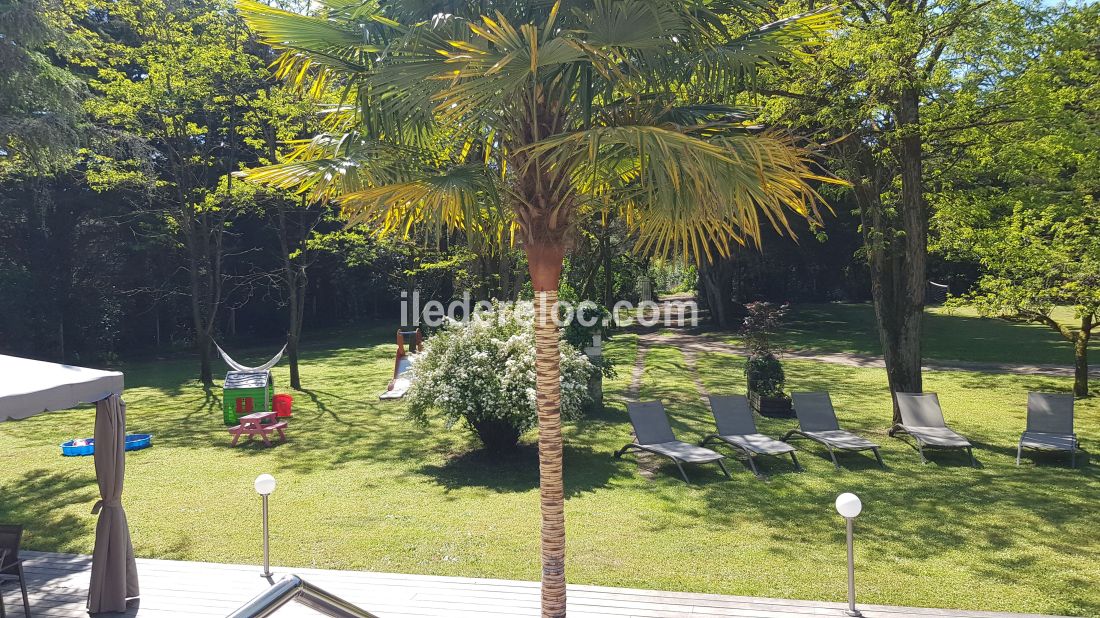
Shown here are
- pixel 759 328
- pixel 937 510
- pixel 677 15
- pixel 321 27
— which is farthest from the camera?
pixel 759 328

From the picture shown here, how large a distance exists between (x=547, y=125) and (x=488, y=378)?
253 inches

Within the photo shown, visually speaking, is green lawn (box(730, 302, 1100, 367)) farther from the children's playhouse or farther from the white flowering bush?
the children's playhouse

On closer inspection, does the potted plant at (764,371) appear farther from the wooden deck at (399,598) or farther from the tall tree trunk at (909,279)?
the wooden deck at (399,598)

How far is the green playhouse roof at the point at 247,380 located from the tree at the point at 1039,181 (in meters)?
13.6

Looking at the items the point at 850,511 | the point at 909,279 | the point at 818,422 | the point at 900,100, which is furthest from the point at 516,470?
the point at 900,100

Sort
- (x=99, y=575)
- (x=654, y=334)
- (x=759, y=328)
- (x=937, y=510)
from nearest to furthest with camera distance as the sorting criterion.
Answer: (x=99, y=575)
(x=937, y=510)
(x=759, y=328)
(x=654, y=334)

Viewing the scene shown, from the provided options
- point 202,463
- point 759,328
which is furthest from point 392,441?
point 759,328

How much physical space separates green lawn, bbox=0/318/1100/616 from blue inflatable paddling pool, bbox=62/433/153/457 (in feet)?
0.70

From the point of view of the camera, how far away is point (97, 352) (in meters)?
28.8

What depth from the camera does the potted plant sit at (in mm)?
15523

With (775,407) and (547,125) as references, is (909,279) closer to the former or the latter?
(775,407)

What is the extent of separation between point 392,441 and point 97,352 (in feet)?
66.5

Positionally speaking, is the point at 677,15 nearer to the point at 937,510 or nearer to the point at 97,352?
the point at 937,510

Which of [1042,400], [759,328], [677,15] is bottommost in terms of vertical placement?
[1042,400]
